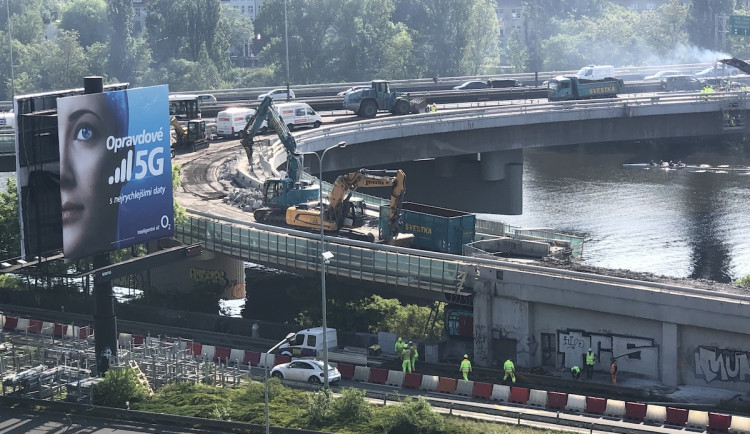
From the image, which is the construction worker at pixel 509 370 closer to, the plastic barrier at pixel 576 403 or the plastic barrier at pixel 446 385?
the plastic barrier at pixel 446 385

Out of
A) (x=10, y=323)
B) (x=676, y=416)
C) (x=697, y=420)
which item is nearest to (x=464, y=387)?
(x=676, y=416)

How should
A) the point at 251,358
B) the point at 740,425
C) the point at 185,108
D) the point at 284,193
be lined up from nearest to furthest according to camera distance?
the point at 740,425 → the point at 251,358 → the point at 284,193 → the point at 185,108

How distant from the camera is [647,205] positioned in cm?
10012

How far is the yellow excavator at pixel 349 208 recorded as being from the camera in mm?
60688

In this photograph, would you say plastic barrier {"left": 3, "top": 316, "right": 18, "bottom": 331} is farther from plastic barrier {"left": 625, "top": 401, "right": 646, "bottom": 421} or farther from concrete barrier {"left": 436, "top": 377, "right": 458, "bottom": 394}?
plastic barrier {"left": 625, "top": 401, "right": 646, "bottom": 421}

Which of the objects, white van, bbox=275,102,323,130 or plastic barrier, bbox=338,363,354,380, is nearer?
plastic barrier, bbox=338,363,354,380

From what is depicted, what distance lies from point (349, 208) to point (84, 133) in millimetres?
20465

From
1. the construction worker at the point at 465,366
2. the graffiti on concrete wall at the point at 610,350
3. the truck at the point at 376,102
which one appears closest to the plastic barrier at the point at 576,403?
the construction worker at the point at 465,366

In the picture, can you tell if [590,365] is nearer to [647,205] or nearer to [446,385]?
[446,385]

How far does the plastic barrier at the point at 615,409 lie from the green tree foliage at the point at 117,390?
16207mm

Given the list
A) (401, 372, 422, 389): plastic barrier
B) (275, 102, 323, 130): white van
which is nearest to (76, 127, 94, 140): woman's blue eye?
(401, 372, 422, 389): plastic barrier

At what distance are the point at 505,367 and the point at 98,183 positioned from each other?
16.6 meters

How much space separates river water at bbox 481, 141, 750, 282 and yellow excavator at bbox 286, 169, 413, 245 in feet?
68.9

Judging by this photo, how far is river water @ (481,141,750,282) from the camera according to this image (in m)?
81.4
